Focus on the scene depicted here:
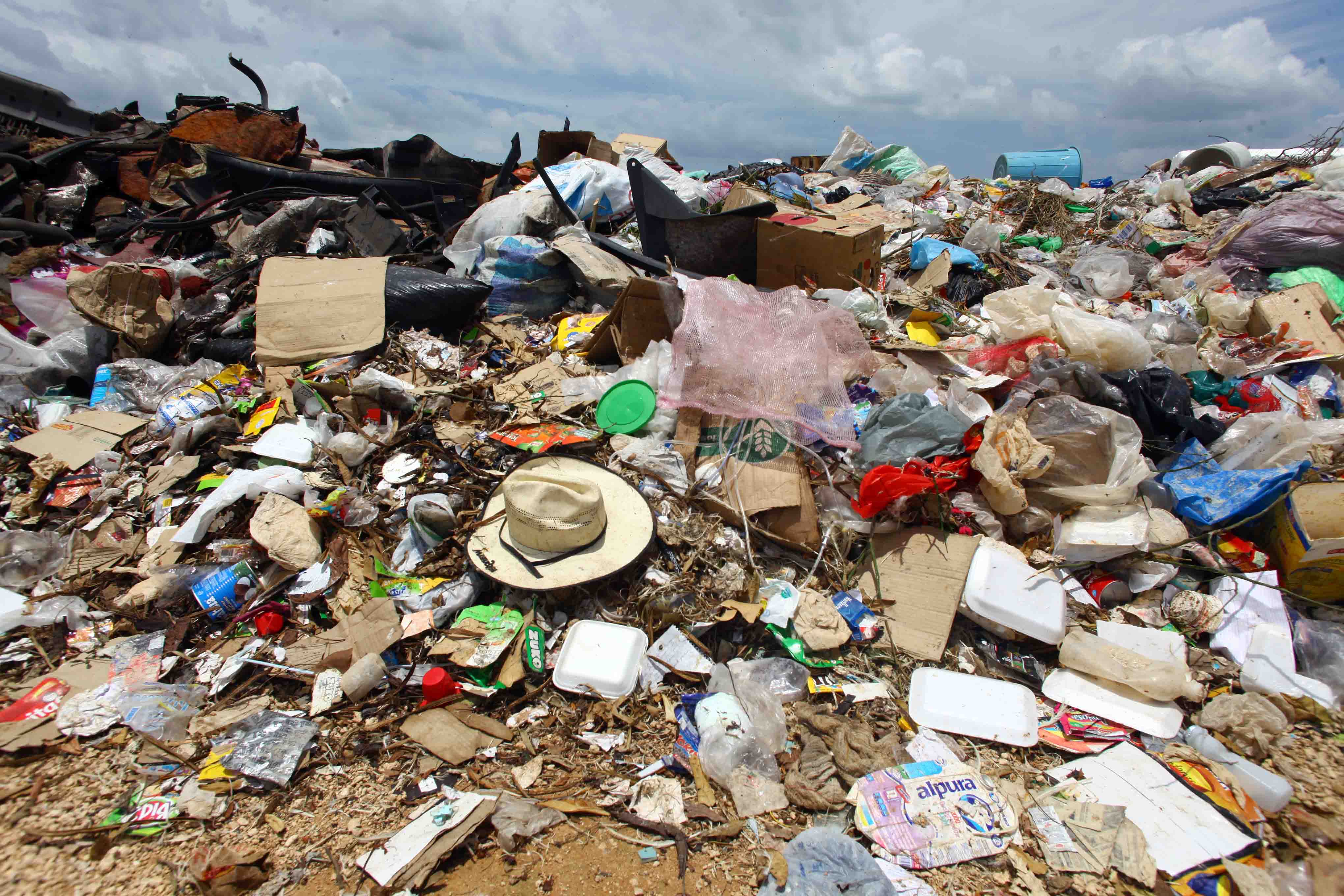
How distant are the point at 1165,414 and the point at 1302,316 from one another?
5.61 ft

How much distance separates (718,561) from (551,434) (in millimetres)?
1154

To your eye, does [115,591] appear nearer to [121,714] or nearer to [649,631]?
[121,714]

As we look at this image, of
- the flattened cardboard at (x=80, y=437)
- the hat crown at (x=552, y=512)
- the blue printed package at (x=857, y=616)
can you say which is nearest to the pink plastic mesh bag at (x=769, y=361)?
the blue printed package at (x=857, y=616)

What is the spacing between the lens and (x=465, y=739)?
2.15 m

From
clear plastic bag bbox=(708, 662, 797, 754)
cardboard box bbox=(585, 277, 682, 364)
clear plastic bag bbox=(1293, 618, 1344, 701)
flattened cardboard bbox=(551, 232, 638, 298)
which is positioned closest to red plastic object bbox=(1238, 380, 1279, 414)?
clear plastic bag bbox=(1293, 618, 1344, 701)

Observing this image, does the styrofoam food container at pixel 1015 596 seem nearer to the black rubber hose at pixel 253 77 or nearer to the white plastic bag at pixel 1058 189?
the white plastic bag at pixel 1058 189

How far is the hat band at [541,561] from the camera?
2500 mm

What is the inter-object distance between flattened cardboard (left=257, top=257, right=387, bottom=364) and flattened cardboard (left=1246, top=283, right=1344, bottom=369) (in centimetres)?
565

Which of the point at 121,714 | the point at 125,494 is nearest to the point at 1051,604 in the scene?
the point at 121,714

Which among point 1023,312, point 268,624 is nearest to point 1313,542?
point 1023,312

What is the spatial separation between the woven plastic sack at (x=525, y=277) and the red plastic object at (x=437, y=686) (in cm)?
295

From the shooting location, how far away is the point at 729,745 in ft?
6.78

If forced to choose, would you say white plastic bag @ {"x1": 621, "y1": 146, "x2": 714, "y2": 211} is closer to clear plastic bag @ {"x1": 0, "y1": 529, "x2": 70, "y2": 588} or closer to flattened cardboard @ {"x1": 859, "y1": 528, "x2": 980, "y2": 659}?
flattened cardboard @ {"x1": 859, "y1": 528, "x2": 980, "y2": 659}

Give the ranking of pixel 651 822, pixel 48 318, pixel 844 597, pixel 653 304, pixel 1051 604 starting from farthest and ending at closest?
pixel 48 318 → pixel 653 304 → pixel 844 597 → pixel 1051 604 → pixel 651 822
